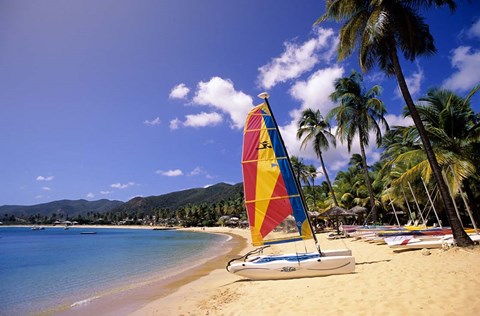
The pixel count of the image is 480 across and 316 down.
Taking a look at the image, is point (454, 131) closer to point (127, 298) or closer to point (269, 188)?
point (269, 188)

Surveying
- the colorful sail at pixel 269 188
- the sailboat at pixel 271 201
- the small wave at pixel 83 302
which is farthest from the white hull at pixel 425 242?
the small wave at pixel 83 302

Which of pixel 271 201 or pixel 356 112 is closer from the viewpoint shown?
pixel 271 201

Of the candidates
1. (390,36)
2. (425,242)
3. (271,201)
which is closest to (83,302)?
(271,201)

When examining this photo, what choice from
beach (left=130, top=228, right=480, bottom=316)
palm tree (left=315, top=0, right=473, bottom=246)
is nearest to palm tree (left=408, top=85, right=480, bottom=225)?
palm tree (left=315, top=0, right=473, bottom=246)

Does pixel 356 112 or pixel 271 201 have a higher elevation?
pixel 356 112

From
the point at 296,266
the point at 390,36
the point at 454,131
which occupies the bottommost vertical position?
the point at 296,266

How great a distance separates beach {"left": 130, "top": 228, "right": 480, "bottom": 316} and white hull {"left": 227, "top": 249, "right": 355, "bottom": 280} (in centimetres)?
27

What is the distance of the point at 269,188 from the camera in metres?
8.88

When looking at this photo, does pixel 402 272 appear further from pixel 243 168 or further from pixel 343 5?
pixel 343 5

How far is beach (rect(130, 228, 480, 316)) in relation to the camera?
16.9ft

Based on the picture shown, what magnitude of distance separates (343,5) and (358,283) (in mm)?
10646

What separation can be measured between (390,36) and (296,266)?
9340mm

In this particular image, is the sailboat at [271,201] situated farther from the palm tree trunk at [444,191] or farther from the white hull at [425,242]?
the palm tree trunk at [444,191]

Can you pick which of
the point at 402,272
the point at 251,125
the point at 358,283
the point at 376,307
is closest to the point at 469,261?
the point at 402,272
